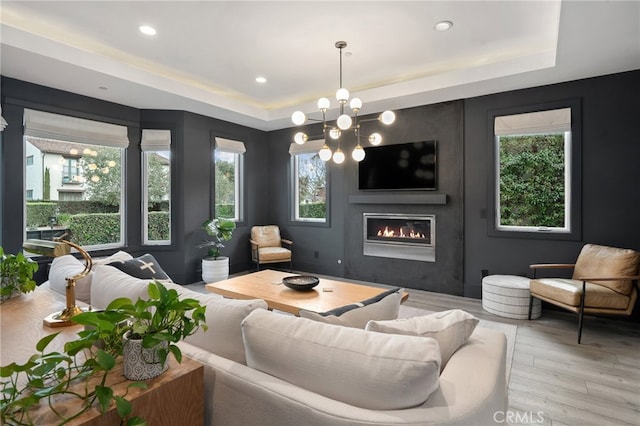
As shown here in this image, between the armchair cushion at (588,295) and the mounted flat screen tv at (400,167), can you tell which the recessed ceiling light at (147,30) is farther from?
the armchair cushion at (588,295)

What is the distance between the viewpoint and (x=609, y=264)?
11.1ft

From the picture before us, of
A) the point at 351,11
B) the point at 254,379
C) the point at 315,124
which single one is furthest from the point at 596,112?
the point at 254,379

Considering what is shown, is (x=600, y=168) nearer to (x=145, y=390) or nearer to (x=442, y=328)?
(x=442, y=328)

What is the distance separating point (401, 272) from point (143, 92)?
4.44 metres

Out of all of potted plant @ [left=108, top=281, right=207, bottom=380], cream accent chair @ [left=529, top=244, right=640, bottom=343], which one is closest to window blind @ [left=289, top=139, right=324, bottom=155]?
cream accent chair @ [left=529, top=244, right=640, bottom=343]

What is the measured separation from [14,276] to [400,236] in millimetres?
Result: 4523

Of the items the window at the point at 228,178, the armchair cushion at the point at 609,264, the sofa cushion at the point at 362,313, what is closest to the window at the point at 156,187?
the window at the point at 228,178

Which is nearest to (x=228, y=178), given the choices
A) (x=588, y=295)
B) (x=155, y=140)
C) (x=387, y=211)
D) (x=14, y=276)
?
(x=155, y=140)

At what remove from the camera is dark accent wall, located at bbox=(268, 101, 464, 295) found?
4762 mm

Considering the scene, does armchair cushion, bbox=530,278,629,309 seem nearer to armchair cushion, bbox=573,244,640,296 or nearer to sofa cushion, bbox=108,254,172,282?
armchair cushion, bbox=573,244,640,296

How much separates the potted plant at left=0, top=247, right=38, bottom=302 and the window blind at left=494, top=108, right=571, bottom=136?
4875mm

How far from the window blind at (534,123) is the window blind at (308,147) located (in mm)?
2825

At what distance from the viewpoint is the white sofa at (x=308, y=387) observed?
961mm

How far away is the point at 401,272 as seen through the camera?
17.1ft
